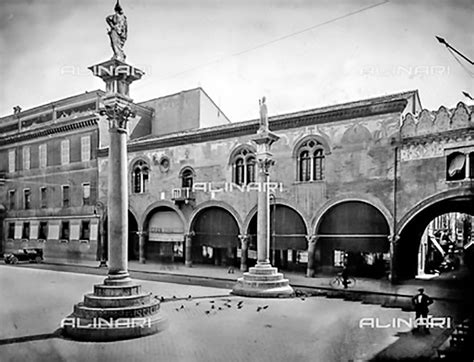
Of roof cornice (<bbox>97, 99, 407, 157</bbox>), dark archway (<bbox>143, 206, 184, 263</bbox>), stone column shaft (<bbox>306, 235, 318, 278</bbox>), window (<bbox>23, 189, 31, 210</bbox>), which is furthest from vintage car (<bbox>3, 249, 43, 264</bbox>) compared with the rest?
stone column shaft (<bbox>306, 235, 318, 278</bbox>)

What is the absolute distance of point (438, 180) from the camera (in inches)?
396

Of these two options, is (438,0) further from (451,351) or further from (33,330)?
(33,330)

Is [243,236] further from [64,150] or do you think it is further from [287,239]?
[64,150]

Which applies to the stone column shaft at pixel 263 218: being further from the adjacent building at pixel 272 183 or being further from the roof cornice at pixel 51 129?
the roof cornice at pixel 51 129

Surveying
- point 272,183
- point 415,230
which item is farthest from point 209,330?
point 415,230

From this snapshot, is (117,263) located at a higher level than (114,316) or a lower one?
higher

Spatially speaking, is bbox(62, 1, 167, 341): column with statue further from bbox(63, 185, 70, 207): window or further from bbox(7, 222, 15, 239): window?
bbox(7, 222, 15, 239): window

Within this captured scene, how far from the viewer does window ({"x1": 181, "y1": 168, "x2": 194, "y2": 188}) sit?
11.5 meters

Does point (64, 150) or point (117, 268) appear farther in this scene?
point (64, 150)

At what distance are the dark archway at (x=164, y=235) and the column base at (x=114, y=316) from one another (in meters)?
4.53

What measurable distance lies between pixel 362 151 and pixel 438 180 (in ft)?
6.62

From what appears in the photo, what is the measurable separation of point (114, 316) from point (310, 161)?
804cm

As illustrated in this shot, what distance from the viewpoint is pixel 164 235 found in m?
11.4

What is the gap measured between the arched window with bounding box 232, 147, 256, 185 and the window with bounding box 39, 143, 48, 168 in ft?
18.8
